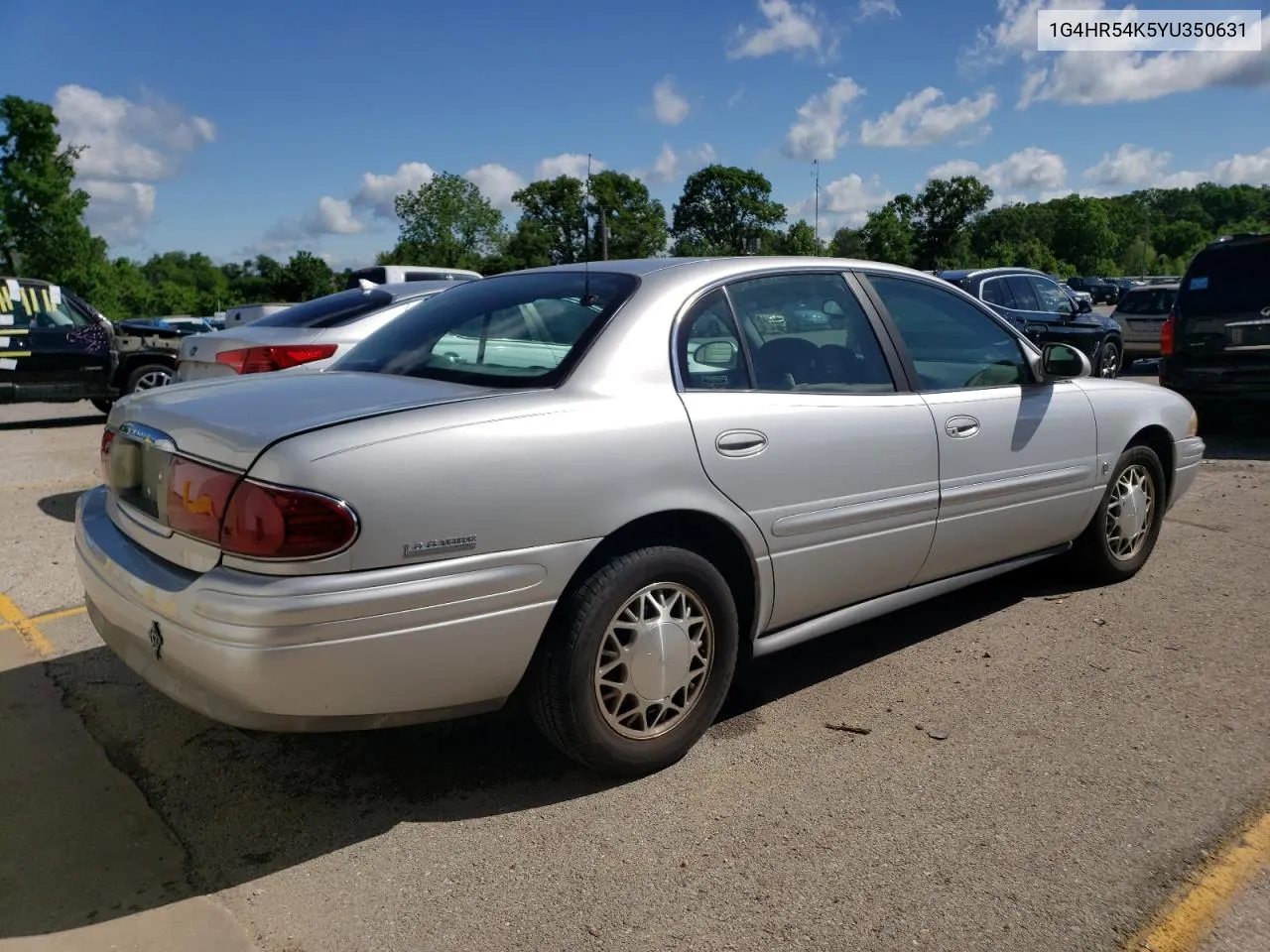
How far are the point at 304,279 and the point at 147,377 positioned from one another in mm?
60184

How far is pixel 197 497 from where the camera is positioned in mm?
2756

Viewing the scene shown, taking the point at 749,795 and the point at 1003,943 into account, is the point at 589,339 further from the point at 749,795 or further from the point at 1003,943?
the point at 1003,943

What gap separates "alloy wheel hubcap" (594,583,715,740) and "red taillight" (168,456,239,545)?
3.58 ft

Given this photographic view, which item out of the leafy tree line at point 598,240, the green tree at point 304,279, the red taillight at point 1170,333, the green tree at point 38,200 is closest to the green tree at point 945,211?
the leafy tree line at point 598,240

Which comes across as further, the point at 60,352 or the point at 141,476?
the point at 60,352

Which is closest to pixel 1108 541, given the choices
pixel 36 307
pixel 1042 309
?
pixel 1042 309

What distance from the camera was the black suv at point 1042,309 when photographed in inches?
468

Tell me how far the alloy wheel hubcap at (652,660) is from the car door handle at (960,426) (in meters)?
1.37

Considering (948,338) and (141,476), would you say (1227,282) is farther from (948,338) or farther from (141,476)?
(141,476)

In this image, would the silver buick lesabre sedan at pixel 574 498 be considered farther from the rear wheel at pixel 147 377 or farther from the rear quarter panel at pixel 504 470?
the rear wheel at pixel 147 377

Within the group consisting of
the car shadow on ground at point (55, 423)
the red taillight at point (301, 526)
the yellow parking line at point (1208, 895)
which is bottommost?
the car shadow on ground at point (55, 423)

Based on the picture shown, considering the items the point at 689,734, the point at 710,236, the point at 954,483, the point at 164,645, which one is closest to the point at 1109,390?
the point at 954,483

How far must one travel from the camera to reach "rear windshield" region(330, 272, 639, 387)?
3.22 metres

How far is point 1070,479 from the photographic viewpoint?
4.57 metres
